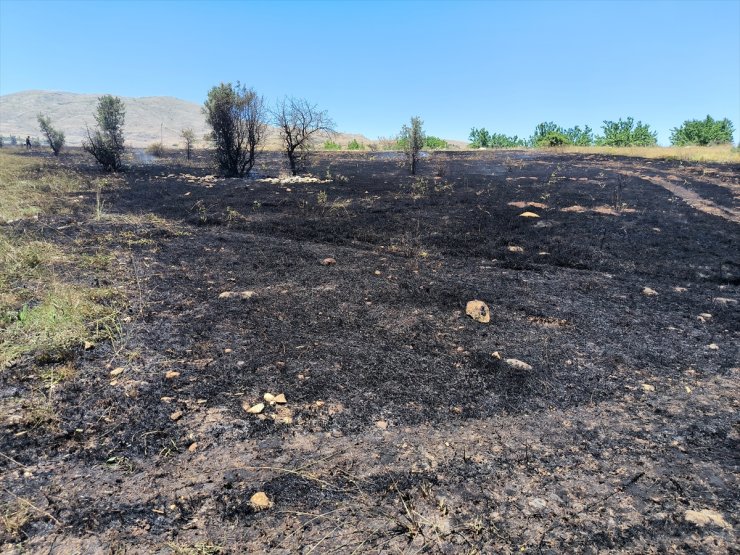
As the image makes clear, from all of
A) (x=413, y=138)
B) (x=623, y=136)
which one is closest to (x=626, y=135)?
(x=623, y=136)

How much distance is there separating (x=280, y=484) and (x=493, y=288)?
389cm

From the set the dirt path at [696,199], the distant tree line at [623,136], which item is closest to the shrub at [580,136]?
the distant tree line at [623,136]

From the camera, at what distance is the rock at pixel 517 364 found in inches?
137

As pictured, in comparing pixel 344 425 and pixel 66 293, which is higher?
pixel 66 293

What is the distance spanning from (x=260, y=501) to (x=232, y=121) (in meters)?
18.6

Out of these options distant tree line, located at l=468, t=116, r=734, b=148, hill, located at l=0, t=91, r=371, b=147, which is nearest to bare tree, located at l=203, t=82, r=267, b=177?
distant tree line, located at l=468, t=116, r=734, b=148

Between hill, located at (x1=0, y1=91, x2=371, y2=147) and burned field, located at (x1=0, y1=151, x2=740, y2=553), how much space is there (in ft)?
320

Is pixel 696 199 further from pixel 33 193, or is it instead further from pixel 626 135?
pixel 626 135

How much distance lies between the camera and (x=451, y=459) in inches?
96.2

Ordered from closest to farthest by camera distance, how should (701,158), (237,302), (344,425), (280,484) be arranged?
(280,484)
(344,425)
(237,302)
(701,158)

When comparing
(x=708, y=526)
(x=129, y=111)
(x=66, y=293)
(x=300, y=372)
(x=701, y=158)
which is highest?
(x=129, y=111)

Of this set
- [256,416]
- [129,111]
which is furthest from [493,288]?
[129,111]

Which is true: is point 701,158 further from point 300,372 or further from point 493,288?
point 300,372

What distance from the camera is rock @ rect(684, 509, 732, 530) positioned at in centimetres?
200
